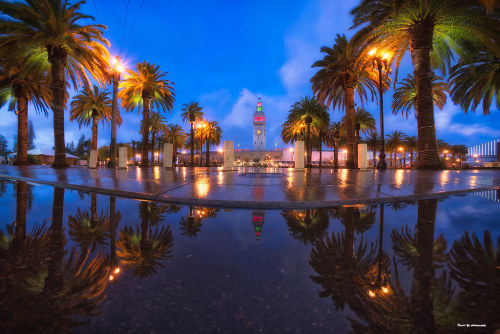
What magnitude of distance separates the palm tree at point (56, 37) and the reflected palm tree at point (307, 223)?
21.4m

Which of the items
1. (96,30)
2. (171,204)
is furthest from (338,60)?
(171,204)

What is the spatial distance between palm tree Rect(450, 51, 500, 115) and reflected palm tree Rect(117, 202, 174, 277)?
82.2 feet

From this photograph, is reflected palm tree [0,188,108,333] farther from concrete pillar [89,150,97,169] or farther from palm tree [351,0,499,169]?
concrete pillar [89,150,97,169]

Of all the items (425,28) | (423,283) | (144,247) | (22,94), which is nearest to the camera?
(423,283)

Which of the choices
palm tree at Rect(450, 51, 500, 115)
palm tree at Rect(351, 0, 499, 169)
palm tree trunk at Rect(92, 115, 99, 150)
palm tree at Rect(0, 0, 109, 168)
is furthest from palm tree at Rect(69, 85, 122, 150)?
palm tree at Rect(450, 51, 500, 115)

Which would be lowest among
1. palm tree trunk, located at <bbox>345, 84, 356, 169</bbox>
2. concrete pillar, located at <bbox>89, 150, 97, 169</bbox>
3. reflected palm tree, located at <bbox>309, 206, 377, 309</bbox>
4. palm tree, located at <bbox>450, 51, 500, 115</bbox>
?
reflected palm tree, located at <bbox>309, 206, 377, 309</bbox>

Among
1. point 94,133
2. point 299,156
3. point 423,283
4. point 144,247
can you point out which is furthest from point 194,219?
point 94,133

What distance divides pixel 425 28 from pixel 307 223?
1726 cm

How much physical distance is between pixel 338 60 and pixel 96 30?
21450 mm

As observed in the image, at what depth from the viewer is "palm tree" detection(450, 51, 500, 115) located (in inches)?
740

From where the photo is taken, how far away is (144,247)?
2.18 m

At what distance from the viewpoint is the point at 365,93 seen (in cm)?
2664

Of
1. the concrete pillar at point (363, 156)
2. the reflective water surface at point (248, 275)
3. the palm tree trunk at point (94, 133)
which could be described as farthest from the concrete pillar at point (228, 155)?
the palm tree trunk at point (94, 133)

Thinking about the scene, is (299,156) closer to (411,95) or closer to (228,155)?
(228,155)
